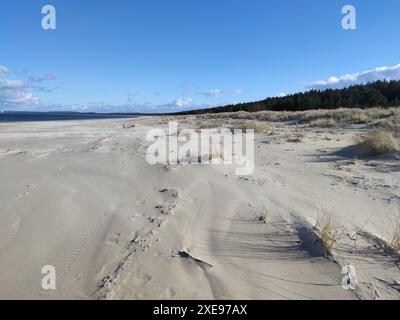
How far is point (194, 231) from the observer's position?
4062mm

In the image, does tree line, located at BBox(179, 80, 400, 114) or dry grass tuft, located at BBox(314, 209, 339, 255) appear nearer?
dry grass tuft, located at BBox(314, 209, 339, 255)

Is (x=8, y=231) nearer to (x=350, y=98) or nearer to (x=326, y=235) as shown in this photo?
(x=326, y=235)

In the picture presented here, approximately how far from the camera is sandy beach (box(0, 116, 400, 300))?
116 inches

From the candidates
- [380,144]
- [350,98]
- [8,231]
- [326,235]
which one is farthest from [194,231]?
[350,98]

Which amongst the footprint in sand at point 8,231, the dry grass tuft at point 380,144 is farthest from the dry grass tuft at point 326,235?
the dry grass tuft at point 380,144

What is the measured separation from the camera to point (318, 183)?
6.13 metres

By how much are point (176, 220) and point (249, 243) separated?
1.06 metres

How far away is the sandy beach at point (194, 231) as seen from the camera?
9.64 feet

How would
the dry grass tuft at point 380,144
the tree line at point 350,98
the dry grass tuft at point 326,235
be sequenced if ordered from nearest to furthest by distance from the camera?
the dry grass tuft at point 326,235 → the dry grass tuft at point 380,144 → the tree line at point 350,98

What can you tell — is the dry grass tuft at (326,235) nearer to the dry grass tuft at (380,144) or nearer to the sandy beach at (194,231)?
the sandy beach at (194,231)

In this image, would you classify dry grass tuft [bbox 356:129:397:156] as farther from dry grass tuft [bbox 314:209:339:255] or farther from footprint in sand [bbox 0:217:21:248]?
footprint in sand [bbox 0:217:21:248]

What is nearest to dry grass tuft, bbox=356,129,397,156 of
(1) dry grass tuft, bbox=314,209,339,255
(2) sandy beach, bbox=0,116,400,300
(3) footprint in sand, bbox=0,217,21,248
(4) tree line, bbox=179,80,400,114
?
(2) sandy beach, bbox=0,116,400,300

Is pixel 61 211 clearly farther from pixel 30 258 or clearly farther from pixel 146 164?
pixel 146 164
